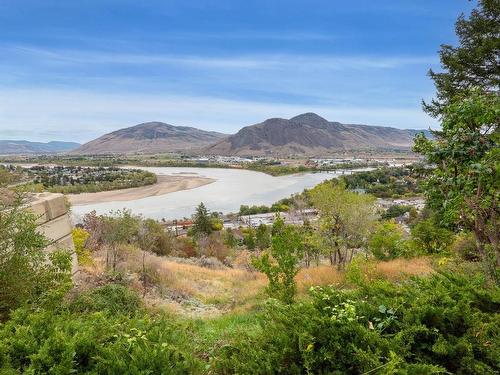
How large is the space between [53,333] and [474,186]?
4.71 metres

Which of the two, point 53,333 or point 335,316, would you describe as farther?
point 335,316

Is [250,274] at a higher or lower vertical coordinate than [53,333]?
lower

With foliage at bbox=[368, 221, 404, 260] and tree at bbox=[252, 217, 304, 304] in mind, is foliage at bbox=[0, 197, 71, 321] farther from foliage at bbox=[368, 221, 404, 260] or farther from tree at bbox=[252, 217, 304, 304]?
foliage at bbox=[368, 221, 404, 260]

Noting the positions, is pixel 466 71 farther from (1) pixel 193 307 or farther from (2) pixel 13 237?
(2) pixel 13 237

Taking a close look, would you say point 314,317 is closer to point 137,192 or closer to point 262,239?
point 262,239

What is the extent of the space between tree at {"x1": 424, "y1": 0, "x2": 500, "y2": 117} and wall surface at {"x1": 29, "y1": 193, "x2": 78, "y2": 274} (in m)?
13.2

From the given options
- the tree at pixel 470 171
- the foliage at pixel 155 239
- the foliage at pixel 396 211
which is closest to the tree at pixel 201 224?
the foliage at pixel 155 239

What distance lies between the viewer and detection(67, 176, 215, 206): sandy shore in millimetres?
60344

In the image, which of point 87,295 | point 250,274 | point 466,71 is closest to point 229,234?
point 250,274

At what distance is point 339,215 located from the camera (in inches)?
697

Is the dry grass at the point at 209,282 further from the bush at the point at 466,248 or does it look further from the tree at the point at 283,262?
the tree at the point at 283,262

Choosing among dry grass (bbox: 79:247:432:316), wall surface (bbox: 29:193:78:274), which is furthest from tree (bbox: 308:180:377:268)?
wall surface (bbox: 29:193:78:274)

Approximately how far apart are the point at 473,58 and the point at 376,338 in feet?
51.7

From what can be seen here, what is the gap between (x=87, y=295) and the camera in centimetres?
754
